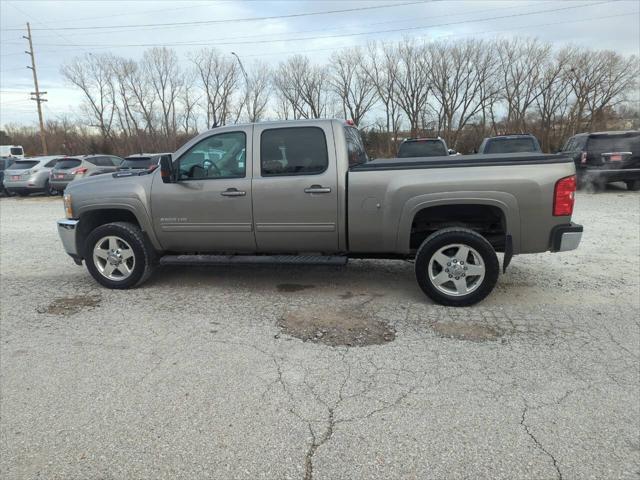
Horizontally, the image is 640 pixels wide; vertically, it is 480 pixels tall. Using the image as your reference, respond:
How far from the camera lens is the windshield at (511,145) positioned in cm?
1238

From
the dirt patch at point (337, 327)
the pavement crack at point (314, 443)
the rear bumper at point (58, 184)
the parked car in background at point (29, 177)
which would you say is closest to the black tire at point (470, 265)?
the dirt patch at point (337, 327)

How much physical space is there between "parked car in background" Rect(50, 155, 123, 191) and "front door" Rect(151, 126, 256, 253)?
13.8 meters

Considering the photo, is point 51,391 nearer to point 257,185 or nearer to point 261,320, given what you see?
point 261,320

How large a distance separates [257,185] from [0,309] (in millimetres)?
3103

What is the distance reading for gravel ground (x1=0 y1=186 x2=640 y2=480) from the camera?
8.25 ft

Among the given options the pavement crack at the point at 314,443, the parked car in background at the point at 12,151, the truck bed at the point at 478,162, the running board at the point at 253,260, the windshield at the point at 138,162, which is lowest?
the pavement crack at the point at 314,443

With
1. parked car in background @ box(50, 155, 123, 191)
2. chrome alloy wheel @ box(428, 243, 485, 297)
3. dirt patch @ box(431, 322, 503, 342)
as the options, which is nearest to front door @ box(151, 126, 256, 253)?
chrome alloy wheel @ box(428, 243, 485, 297)

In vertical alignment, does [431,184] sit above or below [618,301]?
above

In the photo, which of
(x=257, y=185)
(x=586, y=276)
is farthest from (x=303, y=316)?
(x=586, y=276)

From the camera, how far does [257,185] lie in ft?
16.4

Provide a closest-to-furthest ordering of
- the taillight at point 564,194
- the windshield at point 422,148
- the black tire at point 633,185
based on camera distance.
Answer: the taillight at point 564,194, the windshield at point 422,148, the black tire at point 633,185

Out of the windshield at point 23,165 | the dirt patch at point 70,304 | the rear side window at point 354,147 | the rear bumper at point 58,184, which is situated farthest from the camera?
the windshield at point 23,165

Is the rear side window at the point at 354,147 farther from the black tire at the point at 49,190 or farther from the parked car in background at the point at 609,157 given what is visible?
the black tire at the point at 49,190

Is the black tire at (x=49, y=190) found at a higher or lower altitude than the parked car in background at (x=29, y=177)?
lower
